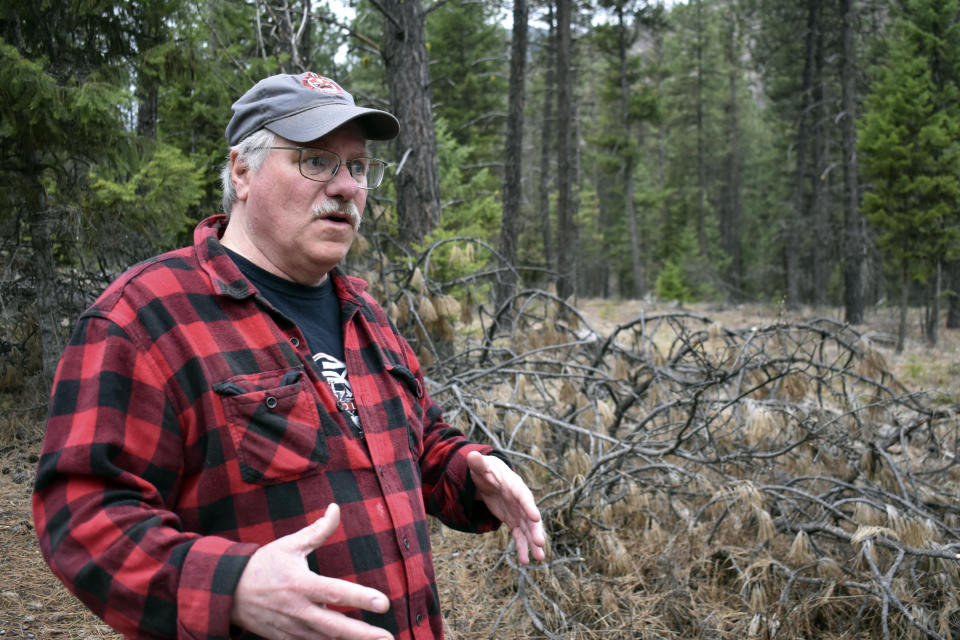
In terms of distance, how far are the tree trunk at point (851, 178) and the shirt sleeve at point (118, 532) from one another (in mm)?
16758

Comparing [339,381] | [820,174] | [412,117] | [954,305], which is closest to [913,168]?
[820,174]

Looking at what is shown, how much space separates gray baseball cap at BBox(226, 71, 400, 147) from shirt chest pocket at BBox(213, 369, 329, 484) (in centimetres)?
58

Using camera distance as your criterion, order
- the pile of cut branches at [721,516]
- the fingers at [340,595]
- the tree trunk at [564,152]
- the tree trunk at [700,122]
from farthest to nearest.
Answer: the tree trunk at [700,122] < the tree trunk at [564,152] < the pile of cut branches at [721,516] < the fingers at [340,595]

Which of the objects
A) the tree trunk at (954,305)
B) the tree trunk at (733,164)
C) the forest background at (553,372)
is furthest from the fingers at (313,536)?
the tree trunk at (733,164)

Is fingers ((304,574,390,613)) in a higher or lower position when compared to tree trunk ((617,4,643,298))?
lower

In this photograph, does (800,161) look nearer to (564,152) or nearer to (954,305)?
(954,305)

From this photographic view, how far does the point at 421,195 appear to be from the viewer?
6730 millimetres

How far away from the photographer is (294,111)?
1630mm

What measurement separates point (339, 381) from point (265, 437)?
0.29 metres

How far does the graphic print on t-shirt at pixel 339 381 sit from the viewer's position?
1614 millimetres

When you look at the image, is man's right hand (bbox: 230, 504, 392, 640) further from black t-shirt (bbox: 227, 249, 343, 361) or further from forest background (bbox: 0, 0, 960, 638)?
forest background (bbox: 0, 0, 960, 638)

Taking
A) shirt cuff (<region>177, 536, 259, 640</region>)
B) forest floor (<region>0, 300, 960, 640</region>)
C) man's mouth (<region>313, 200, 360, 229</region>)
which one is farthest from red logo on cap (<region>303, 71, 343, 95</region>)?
forest floor (<region>0, 300, 960, 640</region>)

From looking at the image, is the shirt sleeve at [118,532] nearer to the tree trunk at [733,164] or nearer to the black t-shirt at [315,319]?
the black t-shirt at [315,319]

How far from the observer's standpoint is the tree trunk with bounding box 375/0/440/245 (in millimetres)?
6668
